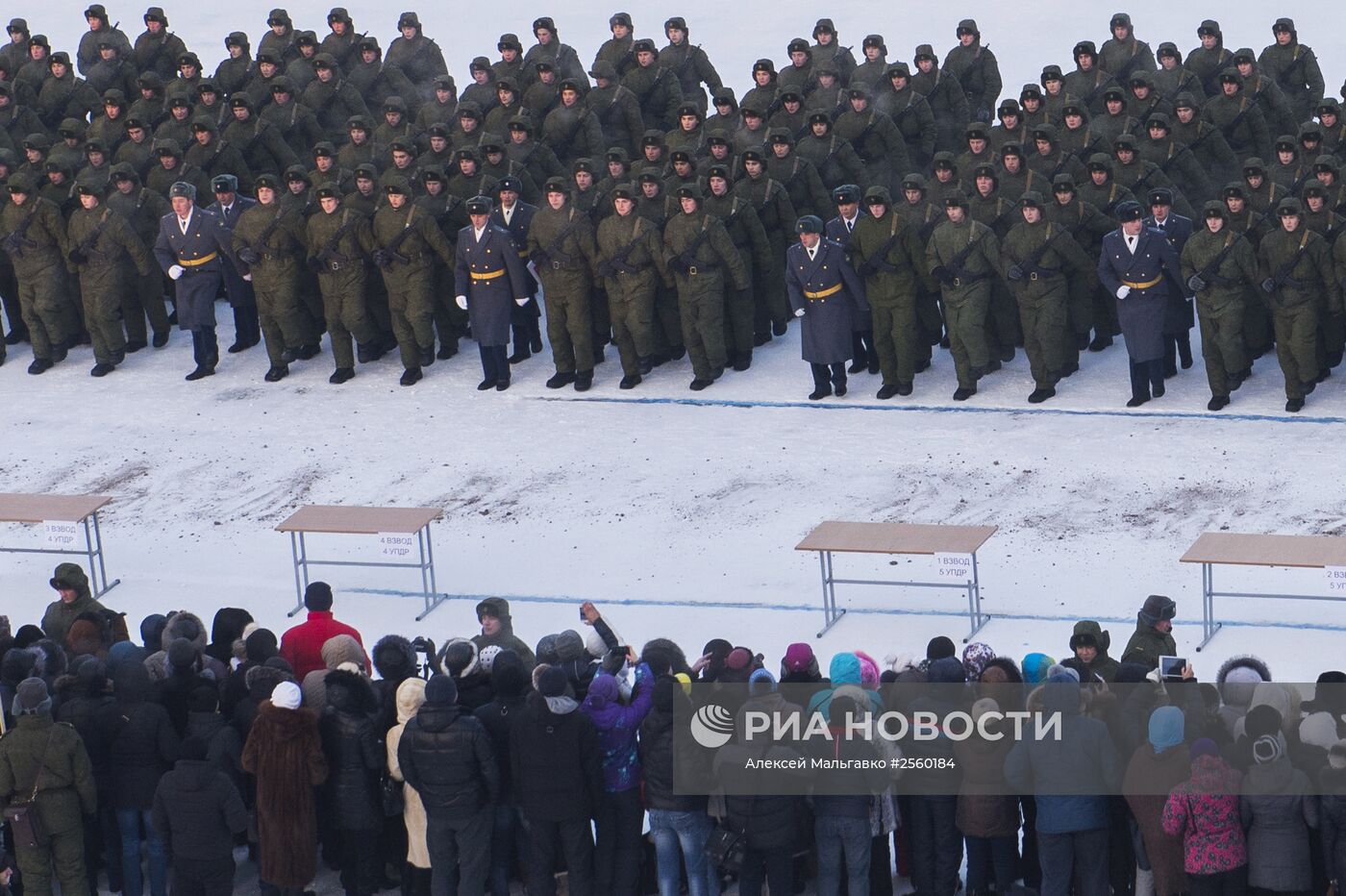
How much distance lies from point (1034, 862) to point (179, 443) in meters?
7.24

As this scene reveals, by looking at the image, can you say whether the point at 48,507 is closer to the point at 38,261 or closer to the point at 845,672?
the point at 38,261

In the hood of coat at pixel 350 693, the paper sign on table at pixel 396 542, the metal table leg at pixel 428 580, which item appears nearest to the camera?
the hood of coat at pixel 350 693

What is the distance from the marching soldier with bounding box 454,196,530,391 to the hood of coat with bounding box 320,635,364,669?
551 cm

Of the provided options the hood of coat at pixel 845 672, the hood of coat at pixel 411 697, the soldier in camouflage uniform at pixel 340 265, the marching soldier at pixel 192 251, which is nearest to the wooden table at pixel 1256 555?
the hood of coat at pixel 845 672

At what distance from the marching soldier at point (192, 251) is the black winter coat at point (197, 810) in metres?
7.12

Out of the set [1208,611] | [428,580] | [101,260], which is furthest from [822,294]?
[101,260]

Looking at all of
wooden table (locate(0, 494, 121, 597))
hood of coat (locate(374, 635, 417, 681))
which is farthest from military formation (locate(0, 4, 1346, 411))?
hood of coat (locate(374, 635, 417, 681))

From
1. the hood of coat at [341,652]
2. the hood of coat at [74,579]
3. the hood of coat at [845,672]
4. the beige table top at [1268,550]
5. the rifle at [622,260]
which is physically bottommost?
the beige table top at [1268,550]

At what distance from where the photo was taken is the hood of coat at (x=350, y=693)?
353 inches

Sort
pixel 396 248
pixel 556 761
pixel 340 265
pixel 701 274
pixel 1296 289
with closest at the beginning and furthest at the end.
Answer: pixel 556 761 → pixel 1296 289 → pixel 701 274 → pixel 396 248 → pixel 340 265

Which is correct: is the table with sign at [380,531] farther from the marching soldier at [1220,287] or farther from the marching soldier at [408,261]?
the marching soldier at [1220,287]

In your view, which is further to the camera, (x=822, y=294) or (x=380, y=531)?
(x=822, y=294)

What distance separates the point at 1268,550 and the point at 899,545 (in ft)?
5.17

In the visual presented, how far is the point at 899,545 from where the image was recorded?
36.5 feet
